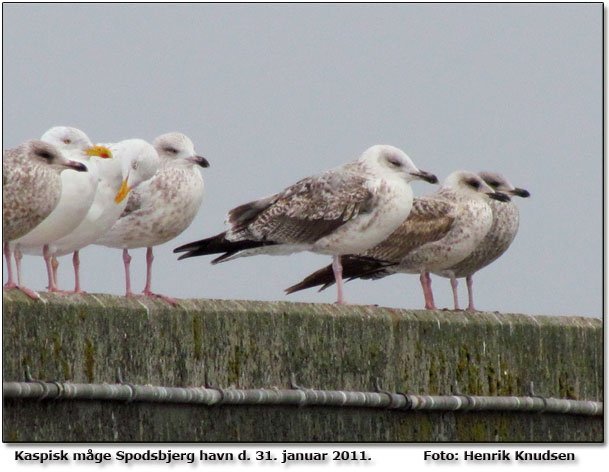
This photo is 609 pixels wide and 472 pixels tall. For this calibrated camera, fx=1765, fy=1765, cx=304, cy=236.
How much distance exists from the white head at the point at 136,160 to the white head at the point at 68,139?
27 centimetres

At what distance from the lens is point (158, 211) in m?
12.9

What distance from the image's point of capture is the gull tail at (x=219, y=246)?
45.4 feet

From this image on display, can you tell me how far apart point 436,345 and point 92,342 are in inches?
110

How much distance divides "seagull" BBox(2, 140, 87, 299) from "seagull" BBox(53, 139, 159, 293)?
3.48ft

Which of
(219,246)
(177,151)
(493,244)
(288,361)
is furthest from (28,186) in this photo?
(493,244)

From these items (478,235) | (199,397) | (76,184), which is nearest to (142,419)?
Answer: (199,397)

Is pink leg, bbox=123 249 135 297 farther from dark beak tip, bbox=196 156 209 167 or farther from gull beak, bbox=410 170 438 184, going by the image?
gull beak, bbox=410 170 438 184

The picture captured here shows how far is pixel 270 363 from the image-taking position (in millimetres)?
10562

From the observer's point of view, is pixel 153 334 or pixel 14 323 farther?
pixel 153 334

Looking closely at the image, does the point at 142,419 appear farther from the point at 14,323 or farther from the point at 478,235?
the point at 478,235

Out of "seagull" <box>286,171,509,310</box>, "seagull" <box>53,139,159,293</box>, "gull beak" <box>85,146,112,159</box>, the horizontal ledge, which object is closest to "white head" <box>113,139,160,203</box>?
"seagull" <box>53,139,159,293</box>

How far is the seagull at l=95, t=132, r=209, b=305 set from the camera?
12.9 metres

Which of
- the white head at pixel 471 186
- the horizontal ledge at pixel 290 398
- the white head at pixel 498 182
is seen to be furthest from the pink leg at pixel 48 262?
the white head at pixel 498 182

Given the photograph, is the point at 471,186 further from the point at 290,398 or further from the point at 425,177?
the point at 290,398
